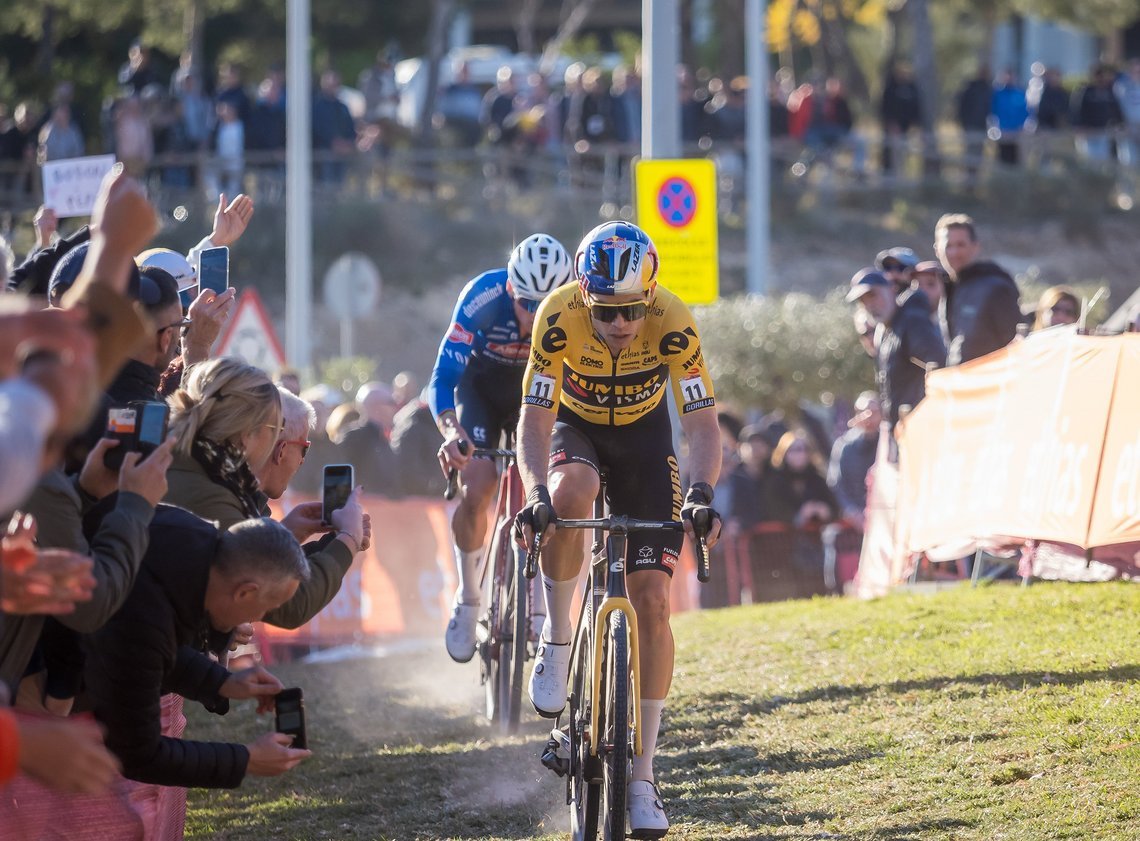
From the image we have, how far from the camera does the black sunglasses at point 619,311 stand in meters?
6.92

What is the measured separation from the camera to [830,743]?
7.97 m

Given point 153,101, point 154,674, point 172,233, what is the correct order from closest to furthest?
point 154,674 → point 153,101 → point 172,233

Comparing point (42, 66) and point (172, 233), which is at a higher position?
point (42, 66)

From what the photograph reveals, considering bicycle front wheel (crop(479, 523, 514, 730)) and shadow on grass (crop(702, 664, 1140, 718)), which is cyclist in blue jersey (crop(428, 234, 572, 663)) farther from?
shadow on grass (crop(702, 664, 1140, 718))

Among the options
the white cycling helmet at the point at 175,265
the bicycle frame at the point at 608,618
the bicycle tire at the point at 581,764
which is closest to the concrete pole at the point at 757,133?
the white cycling helmet at the point at 175,265

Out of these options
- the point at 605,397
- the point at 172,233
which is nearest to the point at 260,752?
the point at 605,397

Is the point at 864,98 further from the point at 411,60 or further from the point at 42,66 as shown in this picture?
the point at 42,66

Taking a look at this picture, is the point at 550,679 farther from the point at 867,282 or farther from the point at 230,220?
the point at 867,282

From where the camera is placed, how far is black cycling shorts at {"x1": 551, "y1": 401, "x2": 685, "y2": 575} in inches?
283

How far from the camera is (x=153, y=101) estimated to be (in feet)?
84.5

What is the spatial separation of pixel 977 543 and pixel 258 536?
316 inches

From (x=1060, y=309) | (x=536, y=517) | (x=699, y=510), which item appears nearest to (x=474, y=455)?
(x=536, y=517)

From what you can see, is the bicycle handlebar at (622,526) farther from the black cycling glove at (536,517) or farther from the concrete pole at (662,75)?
the concrete pole at (662,75)

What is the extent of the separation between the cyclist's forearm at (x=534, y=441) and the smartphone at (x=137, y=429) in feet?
7.07
